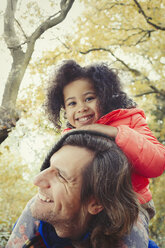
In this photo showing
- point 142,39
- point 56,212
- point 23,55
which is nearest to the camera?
point 56,212

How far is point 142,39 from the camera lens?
27.0ft

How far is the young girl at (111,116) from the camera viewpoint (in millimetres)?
1698

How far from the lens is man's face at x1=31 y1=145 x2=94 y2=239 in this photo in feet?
4.75

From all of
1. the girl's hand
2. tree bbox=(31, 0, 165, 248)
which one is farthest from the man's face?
tree bbox=(31, 0, 165, 248)

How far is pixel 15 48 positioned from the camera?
3912mm

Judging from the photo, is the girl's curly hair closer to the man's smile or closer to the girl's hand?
the girl's hand

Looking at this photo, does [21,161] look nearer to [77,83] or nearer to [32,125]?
[32,125]

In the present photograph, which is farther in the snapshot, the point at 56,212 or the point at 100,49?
the point at 100,49

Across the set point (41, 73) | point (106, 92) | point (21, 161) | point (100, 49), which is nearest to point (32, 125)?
point (41, 73)

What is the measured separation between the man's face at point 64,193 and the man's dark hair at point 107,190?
5 cm

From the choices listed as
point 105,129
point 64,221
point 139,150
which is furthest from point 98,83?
point 64,221

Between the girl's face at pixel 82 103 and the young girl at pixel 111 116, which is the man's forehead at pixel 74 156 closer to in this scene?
the young girl at pixel 111 116

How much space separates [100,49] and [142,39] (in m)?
1.56

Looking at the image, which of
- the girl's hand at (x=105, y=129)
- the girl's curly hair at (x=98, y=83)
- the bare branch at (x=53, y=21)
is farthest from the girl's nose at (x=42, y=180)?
the bare branch at (x=53, y=21)
